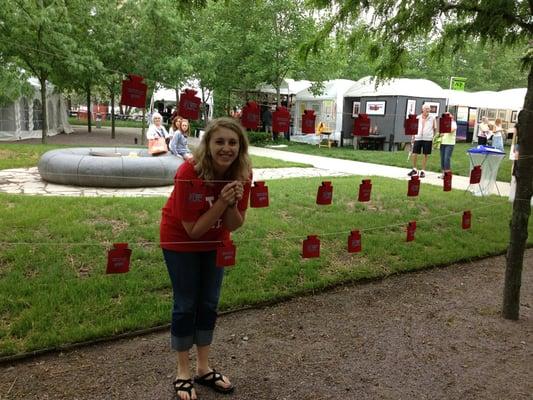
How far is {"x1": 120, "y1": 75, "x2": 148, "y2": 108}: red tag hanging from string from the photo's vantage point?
11.0ft

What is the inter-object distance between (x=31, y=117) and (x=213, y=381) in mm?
22604

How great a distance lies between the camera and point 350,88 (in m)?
22.3

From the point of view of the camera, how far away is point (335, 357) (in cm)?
352

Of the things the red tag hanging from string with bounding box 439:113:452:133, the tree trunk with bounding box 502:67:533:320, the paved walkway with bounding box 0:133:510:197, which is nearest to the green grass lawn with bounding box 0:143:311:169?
the paved walkway with bounding box 0:133:510:197

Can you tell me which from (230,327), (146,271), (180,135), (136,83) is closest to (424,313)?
(230,327)

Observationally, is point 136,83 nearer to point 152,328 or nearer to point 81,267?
point 152,328

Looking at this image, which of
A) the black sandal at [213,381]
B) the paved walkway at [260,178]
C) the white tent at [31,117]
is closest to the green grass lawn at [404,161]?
the paved walkway at [260,178]

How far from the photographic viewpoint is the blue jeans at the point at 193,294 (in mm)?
2725

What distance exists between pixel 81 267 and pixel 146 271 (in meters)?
0.68

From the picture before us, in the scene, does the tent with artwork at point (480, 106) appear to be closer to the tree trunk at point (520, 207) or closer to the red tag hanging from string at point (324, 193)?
the tree trunk at point (520, 207)

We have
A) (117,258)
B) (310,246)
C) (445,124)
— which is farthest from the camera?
(445,124)

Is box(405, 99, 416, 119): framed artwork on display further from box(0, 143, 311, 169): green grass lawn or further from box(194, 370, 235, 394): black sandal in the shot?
box(194, 370, 235, 394): black sandal

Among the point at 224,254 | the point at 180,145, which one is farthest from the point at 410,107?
the point at 224,254

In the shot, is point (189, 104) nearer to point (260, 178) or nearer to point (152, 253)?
point (152, 253)
